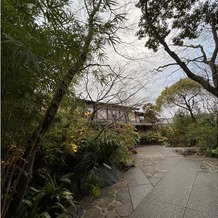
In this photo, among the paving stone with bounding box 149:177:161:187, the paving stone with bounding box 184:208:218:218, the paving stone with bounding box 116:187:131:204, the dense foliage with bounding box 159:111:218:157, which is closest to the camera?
the paving stone with bounding box 184:208:218:218

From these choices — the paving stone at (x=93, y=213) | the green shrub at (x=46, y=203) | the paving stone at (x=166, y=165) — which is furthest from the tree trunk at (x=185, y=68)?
the green shrub at (x=46, y=203)

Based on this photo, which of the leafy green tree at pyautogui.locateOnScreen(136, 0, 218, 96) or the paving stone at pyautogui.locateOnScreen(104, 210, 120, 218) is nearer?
the paving stone at pyautogui.locateOnScreen(104, 210, 120, 218)

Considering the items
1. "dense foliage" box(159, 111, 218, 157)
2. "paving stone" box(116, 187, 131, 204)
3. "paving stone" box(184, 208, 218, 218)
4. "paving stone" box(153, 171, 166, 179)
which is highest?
"dense foliage" box(159, 111, 218, 157)

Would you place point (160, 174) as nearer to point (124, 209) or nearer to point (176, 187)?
point (176, 187)

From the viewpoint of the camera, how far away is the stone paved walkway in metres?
2.14

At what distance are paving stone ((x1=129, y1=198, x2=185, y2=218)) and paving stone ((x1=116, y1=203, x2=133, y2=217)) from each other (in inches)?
3.1

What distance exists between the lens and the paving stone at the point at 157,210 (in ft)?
6.75

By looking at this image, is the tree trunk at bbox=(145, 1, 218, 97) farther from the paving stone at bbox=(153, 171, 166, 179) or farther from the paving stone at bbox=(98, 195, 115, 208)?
the paving stone at bbox=(98, 195, 115, 208)

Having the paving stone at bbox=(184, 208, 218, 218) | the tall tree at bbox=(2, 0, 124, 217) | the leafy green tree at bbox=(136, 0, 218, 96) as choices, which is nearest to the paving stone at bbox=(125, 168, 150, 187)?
the paving stone at bbox=(184, 208, 218, 218)

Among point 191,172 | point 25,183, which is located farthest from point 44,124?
point 191,172

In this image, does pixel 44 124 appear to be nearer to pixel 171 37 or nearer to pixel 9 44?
pixel 9 44

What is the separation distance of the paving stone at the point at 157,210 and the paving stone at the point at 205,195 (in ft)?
0.83

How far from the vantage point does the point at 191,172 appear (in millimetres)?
3771

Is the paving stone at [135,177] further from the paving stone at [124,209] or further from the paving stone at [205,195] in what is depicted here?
the paving stone at [205,195]
